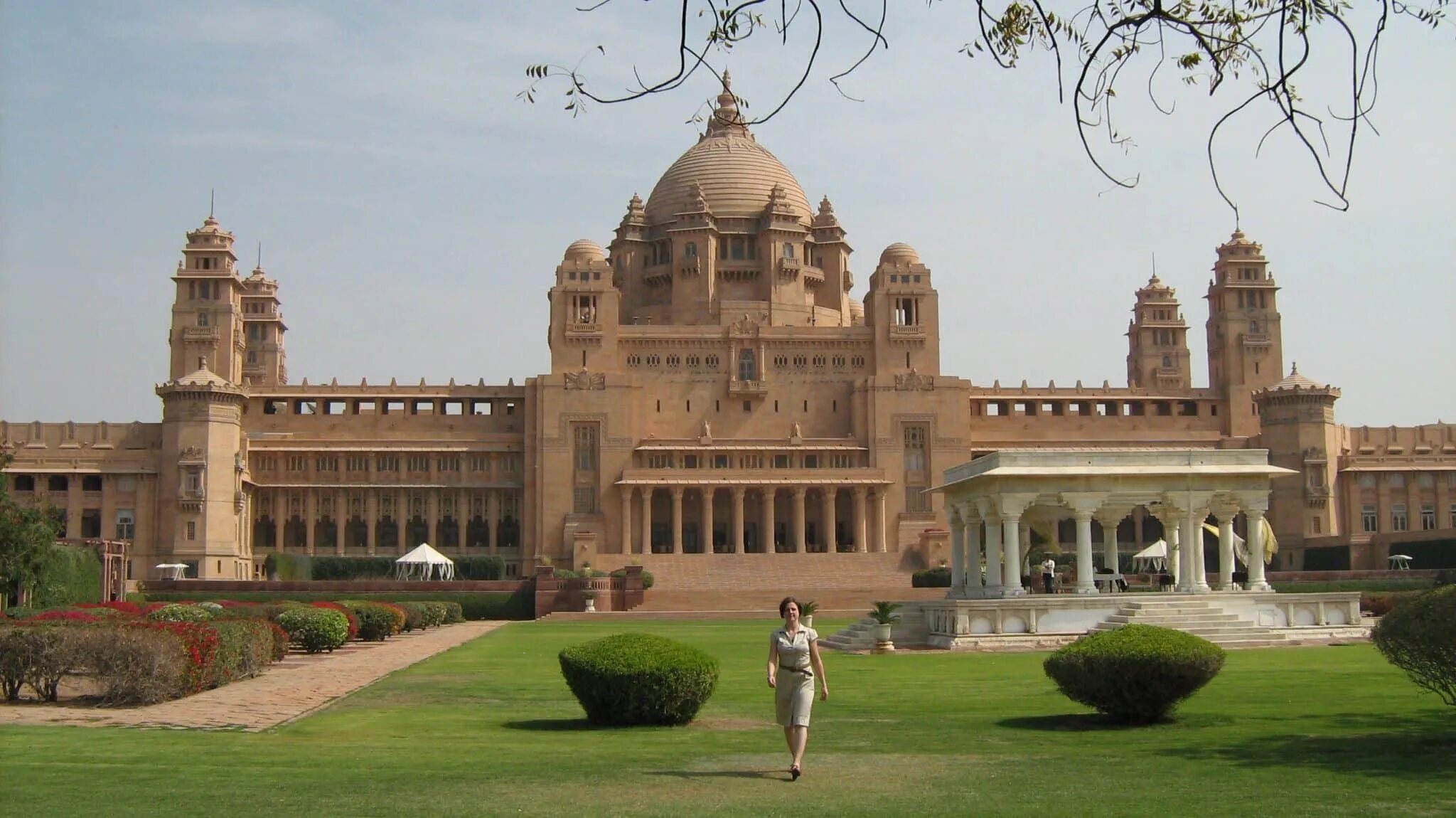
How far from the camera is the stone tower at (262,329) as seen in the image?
343ft

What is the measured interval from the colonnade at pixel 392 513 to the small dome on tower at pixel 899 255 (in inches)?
964

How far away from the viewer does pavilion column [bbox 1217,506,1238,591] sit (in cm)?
3991

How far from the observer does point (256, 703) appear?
71.4ft

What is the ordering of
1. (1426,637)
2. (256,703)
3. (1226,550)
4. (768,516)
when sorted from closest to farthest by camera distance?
(1426,637)
(256,703)
(1226,550)
(768,516)

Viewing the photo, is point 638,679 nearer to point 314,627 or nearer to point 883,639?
point 314,627

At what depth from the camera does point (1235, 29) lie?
10.1 m

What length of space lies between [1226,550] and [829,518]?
42.2m

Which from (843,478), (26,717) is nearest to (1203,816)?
(26,717)

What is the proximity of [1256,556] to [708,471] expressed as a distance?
4533 centimetres

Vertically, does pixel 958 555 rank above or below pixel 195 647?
above

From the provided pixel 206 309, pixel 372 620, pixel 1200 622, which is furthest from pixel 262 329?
pixel 1200 622

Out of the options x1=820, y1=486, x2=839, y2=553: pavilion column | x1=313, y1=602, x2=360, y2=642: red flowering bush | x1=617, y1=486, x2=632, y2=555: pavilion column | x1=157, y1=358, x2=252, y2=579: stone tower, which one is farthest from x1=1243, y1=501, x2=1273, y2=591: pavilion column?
x1=157, y1=358, x2=252, y2=579: stone tower

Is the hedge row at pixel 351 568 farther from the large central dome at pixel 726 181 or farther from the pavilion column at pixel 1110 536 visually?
the pavilion column at pixel 1110 536

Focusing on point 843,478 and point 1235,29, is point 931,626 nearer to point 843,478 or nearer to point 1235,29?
point 1235,29
